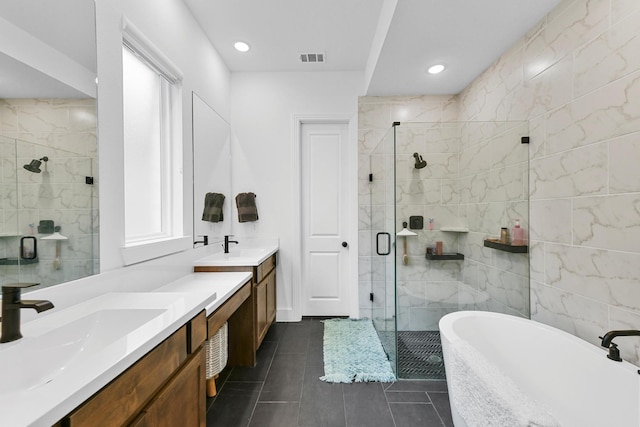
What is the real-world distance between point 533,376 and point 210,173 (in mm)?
2686

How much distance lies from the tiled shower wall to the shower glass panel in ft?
8.01

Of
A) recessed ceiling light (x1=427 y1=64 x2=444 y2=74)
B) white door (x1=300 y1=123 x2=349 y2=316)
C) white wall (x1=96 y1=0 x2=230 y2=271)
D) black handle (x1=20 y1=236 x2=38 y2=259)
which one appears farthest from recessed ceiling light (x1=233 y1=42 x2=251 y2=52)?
black handle (x1=20 y1=236 x2=38 y2=259)

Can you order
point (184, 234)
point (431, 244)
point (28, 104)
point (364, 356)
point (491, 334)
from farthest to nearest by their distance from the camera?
1. point (431, 244)
2. point (364, 356)
3. point (184, 234)
4. point (491, 334)
5. point (28, 104)

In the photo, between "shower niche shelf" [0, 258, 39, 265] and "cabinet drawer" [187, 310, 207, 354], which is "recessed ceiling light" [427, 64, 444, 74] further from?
"shower niche shelf" [0, 258, 39, 265]

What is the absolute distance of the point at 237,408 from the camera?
174 cm

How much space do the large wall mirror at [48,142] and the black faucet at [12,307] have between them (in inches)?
5.2

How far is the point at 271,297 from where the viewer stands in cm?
273

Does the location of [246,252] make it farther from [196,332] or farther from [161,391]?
[161,391]

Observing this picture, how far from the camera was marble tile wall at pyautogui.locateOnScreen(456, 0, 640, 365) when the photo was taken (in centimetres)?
127

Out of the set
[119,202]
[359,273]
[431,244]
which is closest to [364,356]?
[359,273]

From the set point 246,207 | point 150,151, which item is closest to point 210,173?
point 246,207

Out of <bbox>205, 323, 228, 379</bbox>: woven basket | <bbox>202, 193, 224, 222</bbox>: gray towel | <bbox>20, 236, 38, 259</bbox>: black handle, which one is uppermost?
<bbox>202, 193, 224, 222</bbox>: gray towel

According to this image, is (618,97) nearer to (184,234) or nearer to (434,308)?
(434,308)

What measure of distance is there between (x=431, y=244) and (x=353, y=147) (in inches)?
51.9
